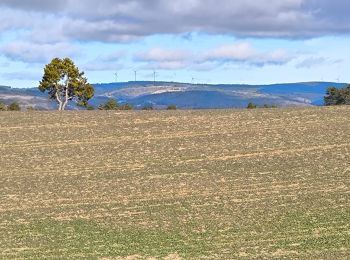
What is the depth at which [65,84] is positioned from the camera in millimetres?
101812

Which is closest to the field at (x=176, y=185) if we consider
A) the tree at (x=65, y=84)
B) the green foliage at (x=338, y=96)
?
the tree at (x=65, y=84)

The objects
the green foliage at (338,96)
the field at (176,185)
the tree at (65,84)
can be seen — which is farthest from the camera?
the green foliage at (338,96)

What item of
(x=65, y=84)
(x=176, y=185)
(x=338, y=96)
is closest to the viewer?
(x=176, y=185)

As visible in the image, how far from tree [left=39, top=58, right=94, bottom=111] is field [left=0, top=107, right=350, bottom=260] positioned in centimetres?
2541

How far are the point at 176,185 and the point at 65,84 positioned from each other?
58.6m

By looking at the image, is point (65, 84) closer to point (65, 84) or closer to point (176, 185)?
point (65, 84)

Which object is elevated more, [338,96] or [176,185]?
[338,96]

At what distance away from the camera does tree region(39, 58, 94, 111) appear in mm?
99375

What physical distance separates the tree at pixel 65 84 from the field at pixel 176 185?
2541 cm

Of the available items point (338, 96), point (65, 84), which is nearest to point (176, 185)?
point (65, 84)

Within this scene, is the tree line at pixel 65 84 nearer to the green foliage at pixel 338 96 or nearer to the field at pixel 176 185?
the field at pixel 176 185

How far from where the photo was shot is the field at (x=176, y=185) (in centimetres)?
3372

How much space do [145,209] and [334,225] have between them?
452 inches

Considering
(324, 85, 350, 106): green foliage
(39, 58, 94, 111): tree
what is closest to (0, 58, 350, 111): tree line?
(39, 58, 94, 111): tree
